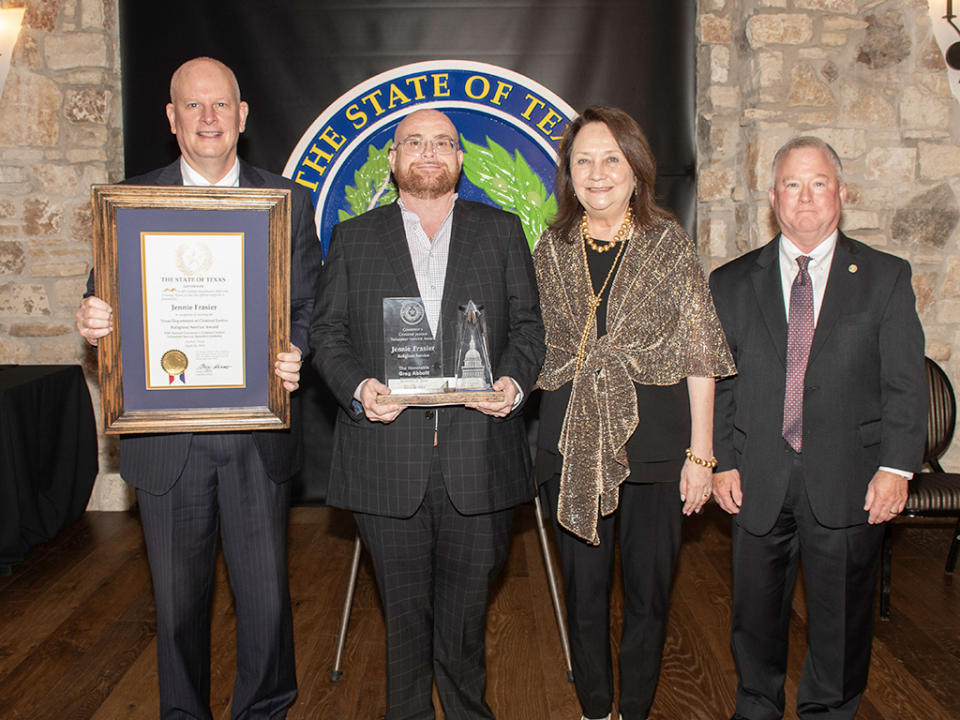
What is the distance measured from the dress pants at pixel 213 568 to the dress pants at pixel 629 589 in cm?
86

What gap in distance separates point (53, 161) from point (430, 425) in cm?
346

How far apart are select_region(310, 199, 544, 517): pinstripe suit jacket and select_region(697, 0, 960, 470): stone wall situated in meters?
2.53

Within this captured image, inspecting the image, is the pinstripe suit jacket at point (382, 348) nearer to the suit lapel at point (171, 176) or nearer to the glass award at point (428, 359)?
the glass award at point (428, 359)

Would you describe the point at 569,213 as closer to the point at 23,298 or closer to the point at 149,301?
the point at 149,301

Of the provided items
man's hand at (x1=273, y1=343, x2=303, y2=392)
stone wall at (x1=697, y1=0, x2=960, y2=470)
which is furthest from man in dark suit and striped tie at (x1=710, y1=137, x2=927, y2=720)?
stone wall at (x1=697, y1=0, x2=960, y2=470)

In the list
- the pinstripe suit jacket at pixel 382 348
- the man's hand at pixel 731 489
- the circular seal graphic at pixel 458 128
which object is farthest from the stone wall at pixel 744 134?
the pinstripe suit jacket at pixel 382 348

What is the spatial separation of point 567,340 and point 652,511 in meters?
0.54

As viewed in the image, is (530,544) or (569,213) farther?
(530,544)

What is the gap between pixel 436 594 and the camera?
7.86 feet

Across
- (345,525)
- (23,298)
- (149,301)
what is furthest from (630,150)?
(23,298)

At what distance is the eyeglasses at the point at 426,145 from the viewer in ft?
7.43

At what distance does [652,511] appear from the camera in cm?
229

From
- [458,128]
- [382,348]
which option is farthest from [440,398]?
[458,128]

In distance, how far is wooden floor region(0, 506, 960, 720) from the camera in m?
2.75
